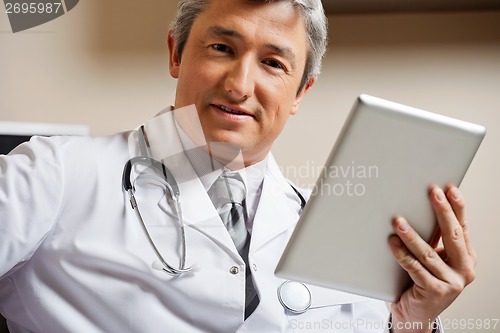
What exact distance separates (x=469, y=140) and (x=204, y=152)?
17.2 inches

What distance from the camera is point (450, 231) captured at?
2.48ft

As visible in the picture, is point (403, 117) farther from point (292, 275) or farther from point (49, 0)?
point (49, 0)

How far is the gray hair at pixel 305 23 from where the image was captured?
1.00 metres

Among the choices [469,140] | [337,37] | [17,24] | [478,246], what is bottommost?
[478,246]

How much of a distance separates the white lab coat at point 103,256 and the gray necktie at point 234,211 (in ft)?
0.05

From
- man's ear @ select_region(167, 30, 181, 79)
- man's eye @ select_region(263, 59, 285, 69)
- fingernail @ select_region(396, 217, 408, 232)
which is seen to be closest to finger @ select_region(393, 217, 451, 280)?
fingernail @ select_region(396, 217, 408, 232)

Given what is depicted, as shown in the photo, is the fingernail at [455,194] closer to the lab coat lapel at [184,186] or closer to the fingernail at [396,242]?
the fingernail at [396,242]

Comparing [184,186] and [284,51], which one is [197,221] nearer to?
[184,186]

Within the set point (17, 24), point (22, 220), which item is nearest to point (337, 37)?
point (17, 24)

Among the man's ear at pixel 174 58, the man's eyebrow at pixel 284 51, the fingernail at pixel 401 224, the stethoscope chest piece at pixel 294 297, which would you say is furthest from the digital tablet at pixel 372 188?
the man's ear at pixel 174 58

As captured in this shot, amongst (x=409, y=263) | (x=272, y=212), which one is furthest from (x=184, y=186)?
(x=409, y=263)

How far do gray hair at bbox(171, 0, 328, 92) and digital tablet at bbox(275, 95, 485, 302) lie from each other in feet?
1.24

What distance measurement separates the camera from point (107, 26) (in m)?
1.51

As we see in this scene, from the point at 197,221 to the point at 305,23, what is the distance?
0.39m
